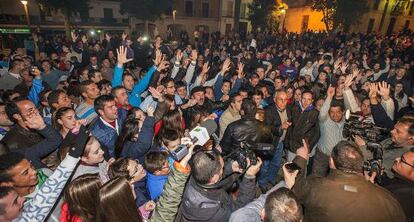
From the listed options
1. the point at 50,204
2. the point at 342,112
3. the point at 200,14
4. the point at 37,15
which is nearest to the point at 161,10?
the point at 200,14

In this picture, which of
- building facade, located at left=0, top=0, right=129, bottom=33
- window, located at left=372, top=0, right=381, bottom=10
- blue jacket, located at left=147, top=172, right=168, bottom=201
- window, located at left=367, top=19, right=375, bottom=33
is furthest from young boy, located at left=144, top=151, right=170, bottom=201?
window, located at left=372, top=0, right=381, bottom=10

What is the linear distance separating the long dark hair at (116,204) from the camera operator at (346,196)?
1829 mm

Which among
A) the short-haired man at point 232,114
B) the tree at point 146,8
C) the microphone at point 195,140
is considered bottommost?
the short-haired man at point 232,114

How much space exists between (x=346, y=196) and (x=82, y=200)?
2.57 metres

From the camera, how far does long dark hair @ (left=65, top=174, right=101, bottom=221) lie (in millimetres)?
2359

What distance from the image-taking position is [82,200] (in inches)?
93.4

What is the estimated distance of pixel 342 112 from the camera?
5223 millimetres

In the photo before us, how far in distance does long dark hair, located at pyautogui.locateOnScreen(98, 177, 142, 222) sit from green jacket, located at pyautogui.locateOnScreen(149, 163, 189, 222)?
25cm

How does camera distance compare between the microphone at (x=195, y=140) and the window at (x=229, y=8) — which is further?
the window at (x=229, y=8)

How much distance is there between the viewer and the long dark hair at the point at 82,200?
2.36 m

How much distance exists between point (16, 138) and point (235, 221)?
3.42 meters

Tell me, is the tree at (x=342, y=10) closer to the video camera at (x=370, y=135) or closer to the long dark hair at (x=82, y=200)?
the video camera at (x=370, y=135)

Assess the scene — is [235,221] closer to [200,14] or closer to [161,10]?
[161,10]

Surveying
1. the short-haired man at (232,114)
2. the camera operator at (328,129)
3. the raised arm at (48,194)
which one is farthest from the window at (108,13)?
the raised arm at (48,194)
